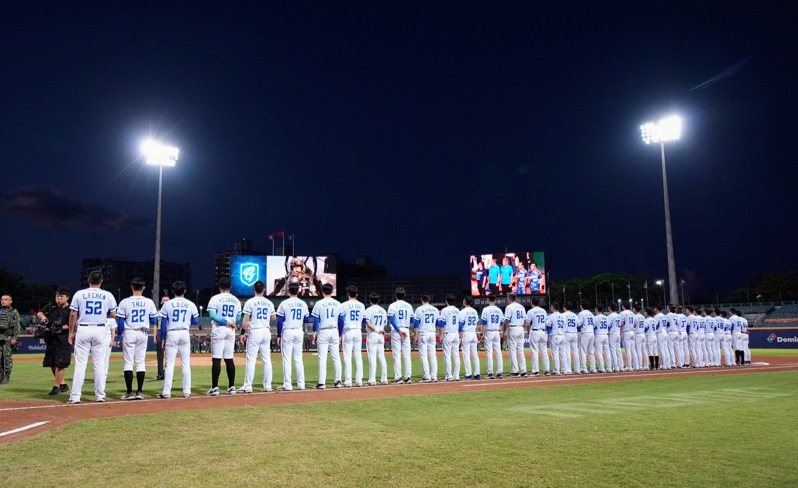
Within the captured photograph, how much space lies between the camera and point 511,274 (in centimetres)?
5359

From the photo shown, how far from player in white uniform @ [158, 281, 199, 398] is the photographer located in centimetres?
231

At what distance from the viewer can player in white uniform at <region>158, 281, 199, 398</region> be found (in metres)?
10.3

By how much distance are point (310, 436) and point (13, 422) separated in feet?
14.1

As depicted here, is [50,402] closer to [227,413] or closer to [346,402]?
[227,413]

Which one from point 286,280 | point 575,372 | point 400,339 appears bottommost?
point 575,372

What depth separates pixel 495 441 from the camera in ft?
19.7

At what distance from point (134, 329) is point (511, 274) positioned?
152 feet

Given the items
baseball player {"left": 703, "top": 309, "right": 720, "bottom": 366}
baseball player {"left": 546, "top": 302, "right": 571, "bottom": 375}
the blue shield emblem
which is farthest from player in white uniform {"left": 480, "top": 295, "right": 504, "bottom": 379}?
the blue shield emblem

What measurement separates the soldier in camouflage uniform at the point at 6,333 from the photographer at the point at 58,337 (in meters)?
1.78

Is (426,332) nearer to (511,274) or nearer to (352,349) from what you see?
(352,349)

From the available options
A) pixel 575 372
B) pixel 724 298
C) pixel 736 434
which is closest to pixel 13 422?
pixel 736 434

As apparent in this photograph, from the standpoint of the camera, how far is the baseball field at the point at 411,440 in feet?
15.2

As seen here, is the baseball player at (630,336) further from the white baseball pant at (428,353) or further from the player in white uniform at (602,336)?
the white baseball pant at (428,353)

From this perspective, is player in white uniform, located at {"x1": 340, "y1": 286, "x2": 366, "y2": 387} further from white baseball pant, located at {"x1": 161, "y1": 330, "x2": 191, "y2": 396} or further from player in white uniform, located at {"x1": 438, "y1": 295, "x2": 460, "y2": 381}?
white baseball pant, located at {"x1": 161, "y1": 330, "x2": 191, "y2": 396}
